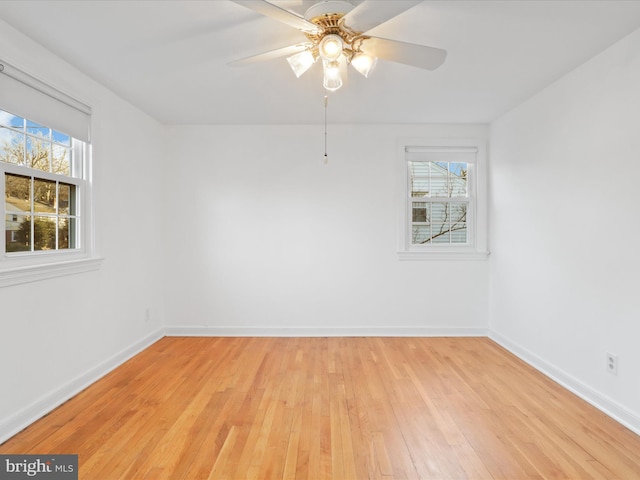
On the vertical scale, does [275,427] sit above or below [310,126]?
below

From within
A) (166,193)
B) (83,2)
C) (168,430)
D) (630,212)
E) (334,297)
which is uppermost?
(83,2)

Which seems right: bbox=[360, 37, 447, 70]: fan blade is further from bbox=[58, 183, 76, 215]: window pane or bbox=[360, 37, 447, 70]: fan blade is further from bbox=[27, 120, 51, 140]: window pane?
bbox=[58, 183, 76, 215]: window pane

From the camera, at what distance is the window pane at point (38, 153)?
7.61 ft

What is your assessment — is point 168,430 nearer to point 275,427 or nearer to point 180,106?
point 275,427

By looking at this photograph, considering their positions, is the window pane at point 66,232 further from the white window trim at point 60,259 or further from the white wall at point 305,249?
the white wall at point 305,249

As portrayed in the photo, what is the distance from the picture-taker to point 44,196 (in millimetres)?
2443

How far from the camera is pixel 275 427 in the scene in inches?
84.0

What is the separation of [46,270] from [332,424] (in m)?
2.13

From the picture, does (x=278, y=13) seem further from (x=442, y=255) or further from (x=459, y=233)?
(x=459, y=233)

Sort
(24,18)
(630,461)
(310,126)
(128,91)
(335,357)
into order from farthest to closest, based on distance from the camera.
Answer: (310,126) → (335,357) → (128,91) → (24,18) → (630,461)

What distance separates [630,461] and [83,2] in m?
3.80

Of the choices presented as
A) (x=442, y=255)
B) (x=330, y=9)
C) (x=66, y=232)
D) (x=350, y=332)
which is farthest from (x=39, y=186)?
(x=442, y=255)

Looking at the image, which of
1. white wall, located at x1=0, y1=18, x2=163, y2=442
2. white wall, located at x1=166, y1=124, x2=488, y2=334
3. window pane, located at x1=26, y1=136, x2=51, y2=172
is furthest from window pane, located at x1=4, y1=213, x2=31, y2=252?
white wall, located at x1=166, y1=124, x2=488, y2=334

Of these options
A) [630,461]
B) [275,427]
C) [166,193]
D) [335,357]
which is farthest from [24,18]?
[630,461]
